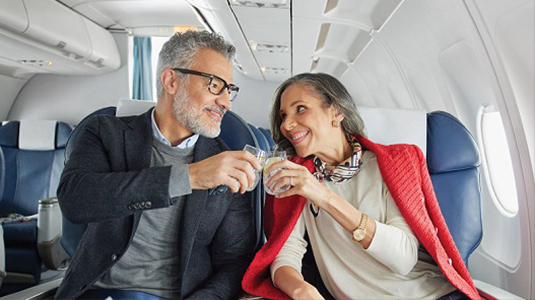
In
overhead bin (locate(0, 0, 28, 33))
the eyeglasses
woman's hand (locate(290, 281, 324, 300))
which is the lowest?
woman's hand (locate(290, 281, 324, 300))

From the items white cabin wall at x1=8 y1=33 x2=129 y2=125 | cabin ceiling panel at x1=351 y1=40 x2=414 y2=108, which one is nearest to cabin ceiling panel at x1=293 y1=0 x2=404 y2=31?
cabin ceiling panel at x1=351 y1=40 x2=414 y2=108

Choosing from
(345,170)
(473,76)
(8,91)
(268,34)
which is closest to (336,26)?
(268,34)

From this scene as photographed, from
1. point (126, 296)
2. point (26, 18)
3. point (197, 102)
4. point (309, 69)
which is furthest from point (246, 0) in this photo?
point (309, 69)

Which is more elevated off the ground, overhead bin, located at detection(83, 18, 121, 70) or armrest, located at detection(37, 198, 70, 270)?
overhead bin, located at detection(83, 18, 121, 70)

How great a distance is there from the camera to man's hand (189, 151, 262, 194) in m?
1.39

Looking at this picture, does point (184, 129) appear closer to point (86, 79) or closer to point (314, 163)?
point (314, 163)

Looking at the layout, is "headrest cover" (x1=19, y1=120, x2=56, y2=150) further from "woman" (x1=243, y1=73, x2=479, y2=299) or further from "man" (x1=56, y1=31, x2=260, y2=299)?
"woman" (x1=243, y1=73, x2=479, y2=299)

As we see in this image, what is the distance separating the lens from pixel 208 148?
6.29 feet

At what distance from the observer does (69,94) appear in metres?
7.30

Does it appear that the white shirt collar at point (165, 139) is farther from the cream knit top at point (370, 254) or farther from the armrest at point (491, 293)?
the armrest at point (491, 293)

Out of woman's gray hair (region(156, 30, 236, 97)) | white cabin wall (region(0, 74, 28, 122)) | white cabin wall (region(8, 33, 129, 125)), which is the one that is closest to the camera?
woman's gray hair (region(156, 30, 236, 97))

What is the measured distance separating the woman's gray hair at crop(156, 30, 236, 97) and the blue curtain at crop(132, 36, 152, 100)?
→ 5.91 m

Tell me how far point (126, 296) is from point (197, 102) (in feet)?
2.94

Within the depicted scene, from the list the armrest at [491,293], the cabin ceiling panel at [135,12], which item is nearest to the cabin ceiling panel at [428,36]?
the armrest at [491,293]
